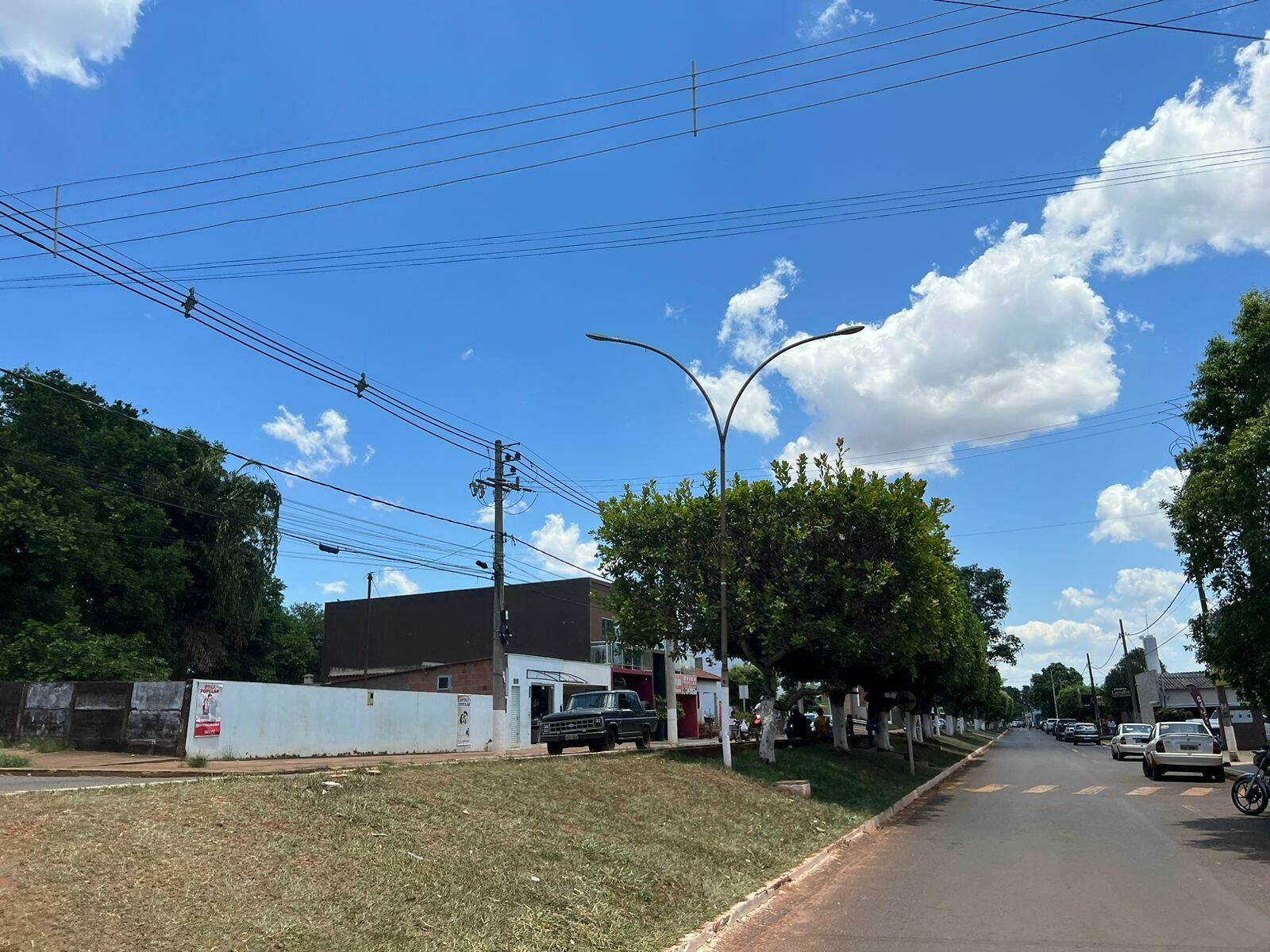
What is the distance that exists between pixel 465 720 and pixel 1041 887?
24.5 metres

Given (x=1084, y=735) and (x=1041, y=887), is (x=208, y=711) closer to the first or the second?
(x=1041, y=887)

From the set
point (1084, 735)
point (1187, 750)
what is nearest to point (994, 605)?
point (1084, 735)

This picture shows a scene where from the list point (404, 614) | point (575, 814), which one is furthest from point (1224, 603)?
point (404, 614)

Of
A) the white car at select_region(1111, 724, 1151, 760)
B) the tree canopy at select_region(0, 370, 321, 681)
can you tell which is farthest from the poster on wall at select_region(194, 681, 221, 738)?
the white car at select_region(1111, 724, 1151, 760)

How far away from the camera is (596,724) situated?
25.5 m

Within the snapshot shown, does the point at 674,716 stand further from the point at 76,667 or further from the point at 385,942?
the point at 385,942

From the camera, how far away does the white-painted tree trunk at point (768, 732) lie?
23.1 meters

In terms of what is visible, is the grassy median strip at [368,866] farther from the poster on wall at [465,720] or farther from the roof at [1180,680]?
the roof at [1180,680]

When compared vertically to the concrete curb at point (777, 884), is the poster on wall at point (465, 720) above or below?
above

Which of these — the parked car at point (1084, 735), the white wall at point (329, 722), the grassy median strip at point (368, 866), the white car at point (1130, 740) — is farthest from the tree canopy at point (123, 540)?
the parked car at point (1084, 735)

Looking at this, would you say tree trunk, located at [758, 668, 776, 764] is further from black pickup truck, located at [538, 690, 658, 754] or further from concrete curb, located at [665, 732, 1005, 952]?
black pickup truck, located at [538, 690, 658, 754]

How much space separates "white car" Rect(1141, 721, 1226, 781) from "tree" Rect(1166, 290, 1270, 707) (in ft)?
36.1

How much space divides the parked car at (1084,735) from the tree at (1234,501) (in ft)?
202

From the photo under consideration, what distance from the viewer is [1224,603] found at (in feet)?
54.5
